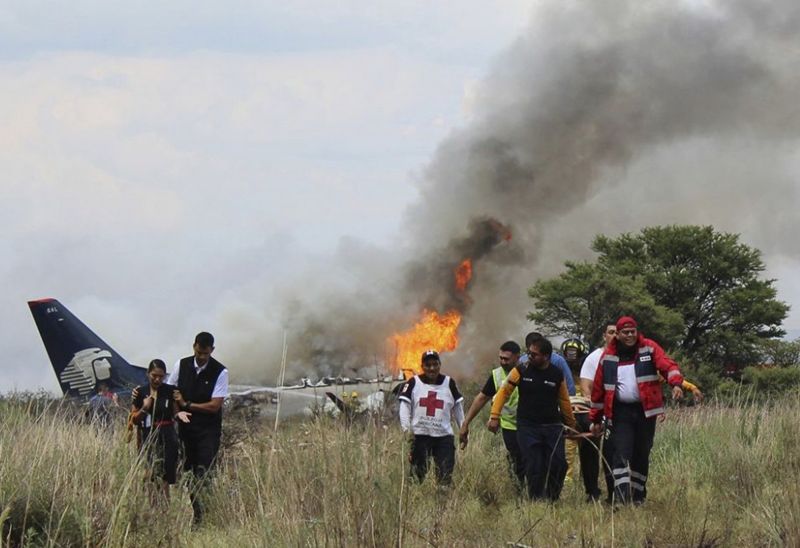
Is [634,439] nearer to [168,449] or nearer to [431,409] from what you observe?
[431,409]

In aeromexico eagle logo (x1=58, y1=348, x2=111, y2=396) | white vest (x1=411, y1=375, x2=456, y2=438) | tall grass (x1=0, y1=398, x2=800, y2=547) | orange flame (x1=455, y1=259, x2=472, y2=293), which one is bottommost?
tall grass (x1=0, y1=398, x2=800, y2=547)

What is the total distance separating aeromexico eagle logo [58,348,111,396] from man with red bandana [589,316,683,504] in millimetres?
20479

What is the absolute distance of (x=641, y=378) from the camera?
901 centimetres

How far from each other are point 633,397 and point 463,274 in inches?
1419

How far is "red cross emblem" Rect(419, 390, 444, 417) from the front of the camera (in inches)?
393

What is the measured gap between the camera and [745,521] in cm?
722

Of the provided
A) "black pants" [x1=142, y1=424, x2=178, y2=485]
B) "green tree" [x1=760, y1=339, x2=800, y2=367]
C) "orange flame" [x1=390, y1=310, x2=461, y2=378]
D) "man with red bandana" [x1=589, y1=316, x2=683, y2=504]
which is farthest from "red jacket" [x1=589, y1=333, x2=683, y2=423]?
"orange flame" [x1=390, y1=310, x2=461, y2=378]

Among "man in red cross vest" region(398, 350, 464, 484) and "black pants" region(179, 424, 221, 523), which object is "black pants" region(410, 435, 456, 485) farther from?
"black pants" region(179, 424, 221, 523)

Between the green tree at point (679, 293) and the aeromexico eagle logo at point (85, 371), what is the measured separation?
16833 mm

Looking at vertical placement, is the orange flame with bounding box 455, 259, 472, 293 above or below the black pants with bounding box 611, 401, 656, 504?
above

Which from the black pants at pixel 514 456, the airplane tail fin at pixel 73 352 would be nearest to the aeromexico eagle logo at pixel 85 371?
the airplane tail fin at pixel 73 352

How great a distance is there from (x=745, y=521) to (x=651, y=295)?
33930mm

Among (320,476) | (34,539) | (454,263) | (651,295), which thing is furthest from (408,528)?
(454,263)

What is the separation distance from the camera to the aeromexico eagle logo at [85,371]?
89.7 feet
